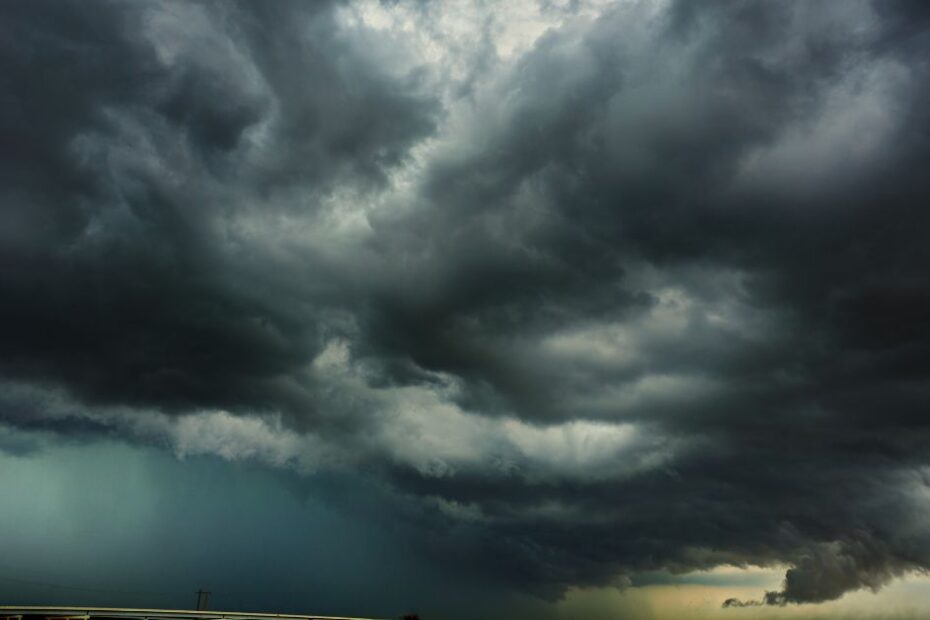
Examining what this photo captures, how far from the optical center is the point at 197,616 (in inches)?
4279

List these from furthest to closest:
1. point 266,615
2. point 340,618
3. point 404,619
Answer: point 404,619 → point 340,618 → point 266,615

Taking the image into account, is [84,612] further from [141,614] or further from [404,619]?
[404,619]

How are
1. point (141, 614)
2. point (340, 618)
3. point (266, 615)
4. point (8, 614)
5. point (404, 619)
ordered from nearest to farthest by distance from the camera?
point (8, 614) < point (141, 614) < point (266, 615) < point (340, 618) < point (404, 619)

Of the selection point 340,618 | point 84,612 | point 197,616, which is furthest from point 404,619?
point 84,612

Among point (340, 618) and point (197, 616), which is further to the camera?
point (340, 618)

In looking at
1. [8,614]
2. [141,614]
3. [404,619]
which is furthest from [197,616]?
[404,619]

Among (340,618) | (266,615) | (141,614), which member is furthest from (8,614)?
(340,618)

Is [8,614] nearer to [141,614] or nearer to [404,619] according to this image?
[141,614]

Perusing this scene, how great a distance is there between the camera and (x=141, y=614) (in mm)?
104438

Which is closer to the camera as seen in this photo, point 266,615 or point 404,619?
point 266,615

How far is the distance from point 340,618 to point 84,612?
3944 centimetres

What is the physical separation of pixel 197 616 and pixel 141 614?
7617mm

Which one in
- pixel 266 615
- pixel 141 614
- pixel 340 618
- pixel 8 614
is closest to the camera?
pixel 8 614

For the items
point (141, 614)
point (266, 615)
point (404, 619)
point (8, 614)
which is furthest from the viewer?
point (404, 619)
